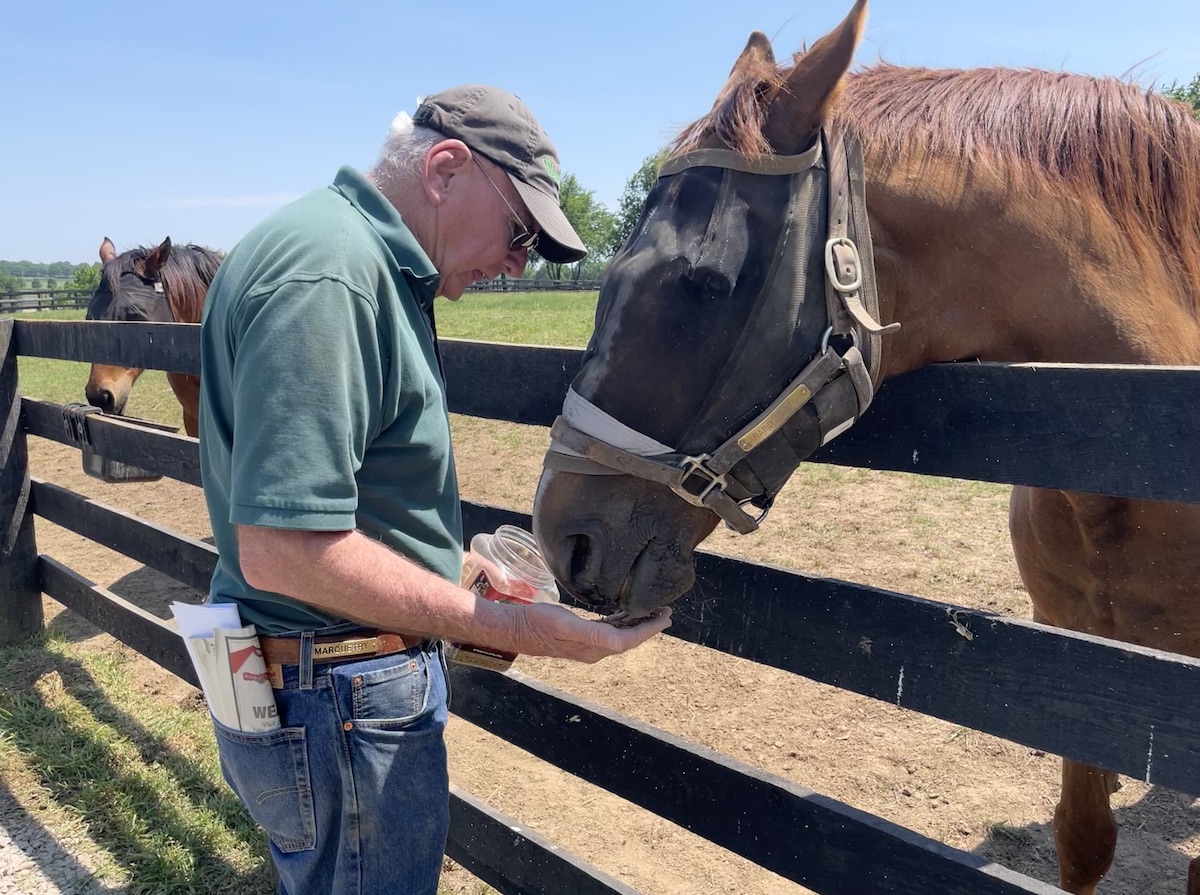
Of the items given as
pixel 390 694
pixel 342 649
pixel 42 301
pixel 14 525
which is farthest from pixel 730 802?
pixel 42 301

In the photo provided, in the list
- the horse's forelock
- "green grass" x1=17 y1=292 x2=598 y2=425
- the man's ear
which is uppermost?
the horse's forelock

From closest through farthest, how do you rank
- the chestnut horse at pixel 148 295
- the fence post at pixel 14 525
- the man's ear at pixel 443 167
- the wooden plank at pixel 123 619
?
the man's ear at pixel 443 167, the wooden plank at pixel 123 619, the fence post at pixel 14 525, the chestnut horse at pixel 148 295

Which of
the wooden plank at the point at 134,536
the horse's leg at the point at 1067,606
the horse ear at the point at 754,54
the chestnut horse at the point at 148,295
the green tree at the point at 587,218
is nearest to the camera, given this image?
the horse ear at the point at 754,54

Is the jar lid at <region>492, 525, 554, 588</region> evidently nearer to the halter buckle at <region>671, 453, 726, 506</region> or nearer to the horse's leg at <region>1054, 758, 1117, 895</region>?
the halter buckle at <region>671, 453, 726, 506</region>

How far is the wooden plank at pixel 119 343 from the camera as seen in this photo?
10.5ft

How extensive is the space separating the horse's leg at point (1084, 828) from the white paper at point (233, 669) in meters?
2.15

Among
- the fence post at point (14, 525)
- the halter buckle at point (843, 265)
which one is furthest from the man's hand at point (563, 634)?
the fence post at point (14, 525)

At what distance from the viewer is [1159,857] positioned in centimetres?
307

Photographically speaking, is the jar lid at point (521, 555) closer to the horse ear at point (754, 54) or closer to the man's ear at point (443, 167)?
the man's ear at point (443, 167)

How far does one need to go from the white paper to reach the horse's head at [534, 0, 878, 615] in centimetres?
68

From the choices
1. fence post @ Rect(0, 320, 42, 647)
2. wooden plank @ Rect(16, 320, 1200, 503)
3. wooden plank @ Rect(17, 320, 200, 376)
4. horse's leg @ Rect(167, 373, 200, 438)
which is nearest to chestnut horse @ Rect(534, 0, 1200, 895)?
wooden plank @ Rect(16, 320, 1200, 503)

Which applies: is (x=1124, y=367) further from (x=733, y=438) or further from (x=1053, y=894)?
(x=1053, y=894)

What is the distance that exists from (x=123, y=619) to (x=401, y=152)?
125 inches

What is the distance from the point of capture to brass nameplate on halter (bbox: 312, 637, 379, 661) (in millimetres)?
1635
